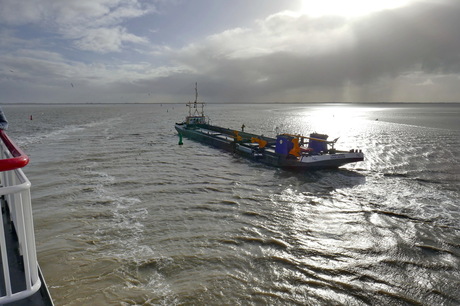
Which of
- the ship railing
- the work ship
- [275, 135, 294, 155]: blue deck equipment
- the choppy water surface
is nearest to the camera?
the ship railing

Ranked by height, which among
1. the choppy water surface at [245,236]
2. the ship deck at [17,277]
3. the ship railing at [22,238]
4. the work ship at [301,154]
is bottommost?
the choppy water surface at [245,236]

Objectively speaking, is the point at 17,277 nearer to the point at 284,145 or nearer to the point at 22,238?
A: the point at 22,238

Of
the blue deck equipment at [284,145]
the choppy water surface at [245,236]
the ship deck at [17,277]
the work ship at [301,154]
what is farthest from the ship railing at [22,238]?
the blue deck equipment at [284,145]

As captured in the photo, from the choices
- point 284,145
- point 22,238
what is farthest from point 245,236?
point 284,145

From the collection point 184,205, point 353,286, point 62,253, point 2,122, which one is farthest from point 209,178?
point 2,122

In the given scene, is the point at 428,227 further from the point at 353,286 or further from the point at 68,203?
the point at 68,203

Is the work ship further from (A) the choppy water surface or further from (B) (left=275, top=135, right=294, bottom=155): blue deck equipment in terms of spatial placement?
(A) the choppy water surface

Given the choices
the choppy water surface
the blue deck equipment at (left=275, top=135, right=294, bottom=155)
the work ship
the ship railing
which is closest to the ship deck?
the ship railing

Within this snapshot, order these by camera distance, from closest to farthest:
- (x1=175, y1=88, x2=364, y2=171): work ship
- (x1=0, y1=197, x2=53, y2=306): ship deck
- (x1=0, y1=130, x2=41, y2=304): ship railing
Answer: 1. (x1=0, y1=130, x2=41, y2=304): ship railing
2. (x1=0, y1=197, x2=53, y2=306): ship deck
3. (x1=175, y1=88, x2=364, y2=171): work ship

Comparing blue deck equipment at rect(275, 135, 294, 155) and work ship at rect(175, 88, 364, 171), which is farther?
blue deck equipment at rect(275, 135, 294, 155)

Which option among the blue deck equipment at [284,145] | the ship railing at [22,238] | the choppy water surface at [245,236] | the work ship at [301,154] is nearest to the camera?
the ship railing at [22,238]

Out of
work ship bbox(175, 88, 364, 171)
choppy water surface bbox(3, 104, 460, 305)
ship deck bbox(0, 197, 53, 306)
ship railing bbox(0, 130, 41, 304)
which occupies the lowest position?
choppy water surface bbox(3, 104, 460, 305)

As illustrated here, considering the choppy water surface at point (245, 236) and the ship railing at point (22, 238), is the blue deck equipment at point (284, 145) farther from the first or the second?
the ship railing at point (22, 238)

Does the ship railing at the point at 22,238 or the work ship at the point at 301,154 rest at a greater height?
the ship railing at the point at 22,238
